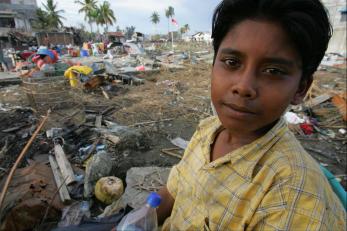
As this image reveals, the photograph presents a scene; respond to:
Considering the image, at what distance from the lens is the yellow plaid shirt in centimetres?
84

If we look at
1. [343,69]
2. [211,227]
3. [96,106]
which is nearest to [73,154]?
[96,106]

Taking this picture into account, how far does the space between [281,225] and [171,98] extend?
26.2ft

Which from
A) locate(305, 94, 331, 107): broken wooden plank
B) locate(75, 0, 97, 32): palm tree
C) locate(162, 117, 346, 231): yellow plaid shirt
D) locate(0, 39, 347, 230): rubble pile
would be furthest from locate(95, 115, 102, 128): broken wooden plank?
locate(75, 0, 97, 32): palm tree

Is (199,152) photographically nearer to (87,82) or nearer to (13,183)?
(13,183)


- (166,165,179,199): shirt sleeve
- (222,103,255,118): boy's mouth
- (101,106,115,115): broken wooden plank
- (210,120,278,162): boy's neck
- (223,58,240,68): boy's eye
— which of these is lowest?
(101,106,115,115): broken wooden plank

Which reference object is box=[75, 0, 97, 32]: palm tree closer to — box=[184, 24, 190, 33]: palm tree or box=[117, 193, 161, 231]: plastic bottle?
box=[184, 24, 190, 33]: palm tree

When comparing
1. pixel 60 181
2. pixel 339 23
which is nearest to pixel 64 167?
pixel 60 181

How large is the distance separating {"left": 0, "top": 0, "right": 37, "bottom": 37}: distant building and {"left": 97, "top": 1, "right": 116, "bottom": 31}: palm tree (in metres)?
11.3

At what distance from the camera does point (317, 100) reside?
25.3ft

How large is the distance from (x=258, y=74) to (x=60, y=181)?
325cm

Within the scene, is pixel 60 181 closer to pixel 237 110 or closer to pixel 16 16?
pixel 237 110

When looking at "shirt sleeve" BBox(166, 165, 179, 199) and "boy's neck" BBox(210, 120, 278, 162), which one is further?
"shirt sleeve" BBox(166, 165, 179, 199)

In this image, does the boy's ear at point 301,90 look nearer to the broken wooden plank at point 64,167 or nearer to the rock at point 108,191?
the rock at point 108,191

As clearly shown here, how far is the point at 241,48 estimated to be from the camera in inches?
36.8
